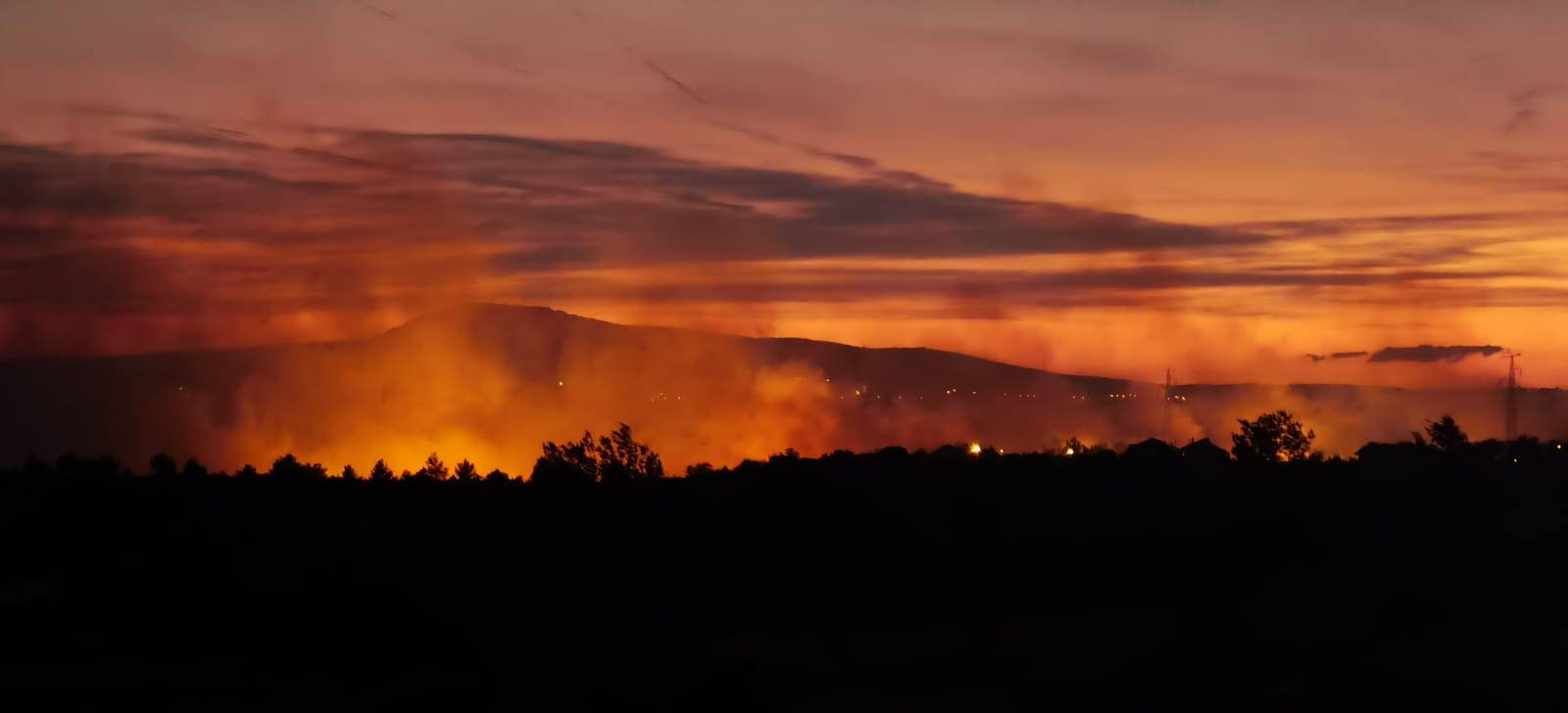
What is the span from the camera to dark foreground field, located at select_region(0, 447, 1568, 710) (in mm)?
23453

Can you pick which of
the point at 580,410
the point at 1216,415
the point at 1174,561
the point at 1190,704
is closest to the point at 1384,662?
the point at 1190,704

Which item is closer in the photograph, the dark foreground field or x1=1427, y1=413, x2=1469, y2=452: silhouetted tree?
the dark foreground field

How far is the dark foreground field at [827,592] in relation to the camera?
76.9ft

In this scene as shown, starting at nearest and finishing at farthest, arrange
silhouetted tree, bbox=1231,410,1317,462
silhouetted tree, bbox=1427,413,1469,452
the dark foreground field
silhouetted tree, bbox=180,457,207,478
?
the dark foreground field
silhouetted tree, bbox=180,457,207,478
silhouetted tree, bbox=1427,413,1469,452
silhouetted tree, bbox=1231,410,1317,462

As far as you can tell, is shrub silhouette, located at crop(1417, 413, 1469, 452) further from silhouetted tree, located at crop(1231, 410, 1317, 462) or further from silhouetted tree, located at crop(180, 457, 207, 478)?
silhouetted tree, located at crop(180, 457, 207, 478)

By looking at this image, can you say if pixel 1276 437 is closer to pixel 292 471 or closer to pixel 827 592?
pixel 292 471

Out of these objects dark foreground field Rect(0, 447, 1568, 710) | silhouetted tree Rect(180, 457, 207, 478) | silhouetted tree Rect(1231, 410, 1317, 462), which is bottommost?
dark foreground field Rect(0, 447, 1568, 710)

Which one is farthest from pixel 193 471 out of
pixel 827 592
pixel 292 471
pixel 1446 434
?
pixel 1446 434

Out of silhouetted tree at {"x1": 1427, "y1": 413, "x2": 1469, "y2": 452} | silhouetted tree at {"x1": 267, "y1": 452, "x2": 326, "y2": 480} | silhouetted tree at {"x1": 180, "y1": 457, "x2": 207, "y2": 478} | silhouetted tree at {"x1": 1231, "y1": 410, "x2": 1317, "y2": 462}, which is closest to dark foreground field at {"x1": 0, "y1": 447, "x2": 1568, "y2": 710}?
silhouetted tree at {"x1": 267, "y1": 452, "x2": 326, "y2": 480}

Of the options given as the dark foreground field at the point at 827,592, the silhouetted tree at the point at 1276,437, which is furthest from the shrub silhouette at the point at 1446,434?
the dark foreground field at the point at 827,592

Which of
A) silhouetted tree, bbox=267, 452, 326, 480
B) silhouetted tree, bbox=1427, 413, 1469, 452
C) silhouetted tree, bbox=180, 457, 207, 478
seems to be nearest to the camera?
silhouetted tree, bbox=267, 452, 326, 480

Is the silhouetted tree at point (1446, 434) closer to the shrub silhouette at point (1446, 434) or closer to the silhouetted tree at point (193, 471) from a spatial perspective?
the shrub silhouette at point (1446, 434)

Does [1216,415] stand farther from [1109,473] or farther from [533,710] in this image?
[533,710]

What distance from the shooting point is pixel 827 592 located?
31719mm
